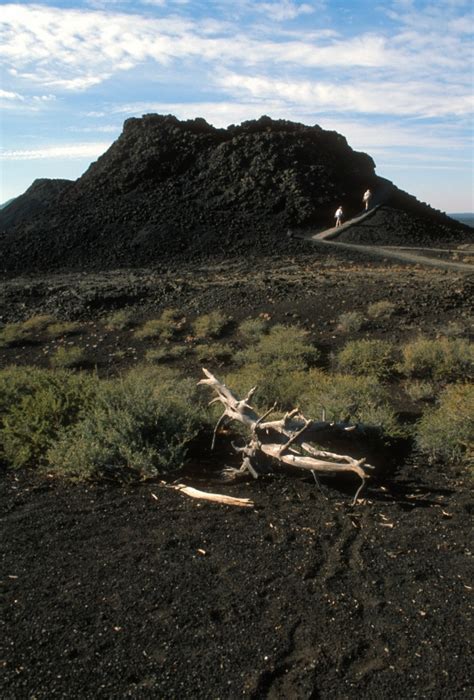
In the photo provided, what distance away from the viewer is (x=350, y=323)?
14.0 meters

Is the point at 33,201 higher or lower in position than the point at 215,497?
higher

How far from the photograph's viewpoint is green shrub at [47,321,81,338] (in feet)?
53.7

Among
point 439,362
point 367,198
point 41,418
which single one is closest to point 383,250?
point 367,198

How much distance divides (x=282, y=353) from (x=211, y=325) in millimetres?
3639

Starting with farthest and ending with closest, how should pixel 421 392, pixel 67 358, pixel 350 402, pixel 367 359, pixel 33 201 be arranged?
pixel 33 201 < pixel 67 358 < pixel 367 359 < pixel 421 392 < pixel 350 402

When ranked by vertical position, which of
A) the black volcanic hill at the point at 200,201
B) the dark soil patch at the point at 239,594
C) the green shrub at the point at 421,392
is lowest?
the dark soil patch at the point at 239,594

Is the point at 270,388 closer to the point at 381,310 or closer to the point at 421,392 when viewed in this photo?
the point at 421,392

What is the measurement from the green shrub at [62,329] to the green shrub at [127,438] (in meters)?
9.29

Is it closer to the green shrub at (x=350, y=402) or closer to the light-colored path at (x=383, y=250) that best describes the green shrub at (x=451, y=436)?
the green shrub at (x=350, y=402)

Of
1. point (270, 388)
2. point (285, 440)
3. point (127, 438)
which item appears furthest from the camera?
point (270, 388)

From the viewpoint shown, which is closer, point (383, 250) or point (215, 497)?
point (215, 497)

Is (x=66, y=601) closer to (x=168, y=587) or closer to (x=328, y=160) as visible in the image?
(x=168, y=587)

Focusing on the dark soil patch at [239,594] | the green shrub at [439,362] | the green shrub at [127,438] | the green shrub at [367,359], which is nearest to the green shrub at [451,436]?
the dark soil patch at [239,594]

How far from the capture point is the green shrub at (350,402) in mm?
7527
